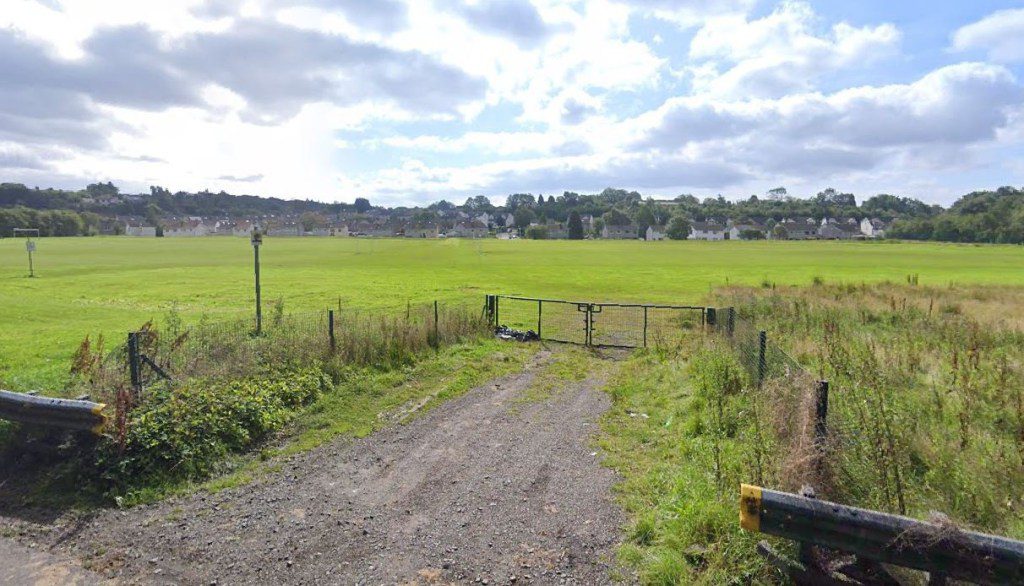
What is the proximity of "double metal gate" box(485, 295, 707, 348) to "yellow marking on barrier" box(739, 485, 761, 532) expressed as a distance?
11.5m

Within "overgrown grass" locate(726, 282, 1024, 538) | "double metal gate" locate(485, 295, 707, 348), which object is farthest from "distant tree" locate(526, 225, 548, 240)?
"overgrown grass" locate(726, 282, 1024, 538)

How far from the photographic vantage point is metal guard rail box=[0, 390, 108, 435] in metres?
7.27

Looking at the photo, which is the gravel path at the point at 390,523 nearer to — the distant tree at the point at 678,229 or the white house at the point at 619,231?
the distant tree at the point at 678,229

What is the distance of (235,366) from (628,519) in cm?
727

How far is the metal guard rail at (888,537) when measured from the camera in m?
3.89

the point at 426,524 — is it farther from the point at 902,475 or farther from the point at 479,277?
the point at 479,277

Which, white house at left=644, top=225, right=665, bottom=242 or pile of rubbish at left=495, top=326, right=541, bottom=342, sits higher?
white house at left=644, top=225, right=665, bottom=242

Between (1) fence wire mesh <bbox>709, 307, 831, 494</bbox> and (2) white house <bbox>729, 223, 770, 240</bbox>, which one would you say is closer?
(1) fence wire mesh <bbox>709, 307, 831, 494</bbox>

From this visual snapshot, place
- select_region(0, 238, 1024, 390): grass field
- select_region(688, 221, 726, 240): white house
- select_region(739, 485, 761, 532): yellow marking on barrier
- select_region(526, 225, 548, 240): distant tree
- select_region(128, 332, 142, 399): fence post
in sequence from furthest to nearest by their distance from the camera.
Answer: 1. select_region(688, 221, 726, 240): white house
2. select_region(526, 225, 548, 240): distant tree
3. select_region(0, 238, 1024, 390): grass field
4. select_region(128, 332, 142, 399): fence post
5. select_region(739, 485, 761, 532): yellow marking on barrier

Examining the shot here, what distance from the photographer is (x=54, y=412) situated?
738 cm

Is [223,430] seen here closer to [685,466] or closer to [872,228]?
[685,466]

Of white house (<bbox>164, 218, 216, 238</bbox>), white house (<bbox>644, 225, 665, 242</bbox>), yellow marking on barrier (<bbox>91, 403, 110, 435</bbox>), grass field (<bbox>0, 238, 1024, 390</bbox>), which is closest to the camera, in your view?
yellow marking on barrier (<bbox>91, 403, 110, 435</bbox>)

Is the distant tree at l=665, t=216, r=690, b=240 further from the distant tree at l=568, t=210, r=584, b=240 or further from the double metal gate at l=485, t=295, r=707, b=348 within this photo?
the double metal gate at l=485, t=295, r=707, b=348

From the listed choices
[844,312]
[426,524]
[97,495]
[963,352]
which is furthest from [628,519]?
[844,312]
